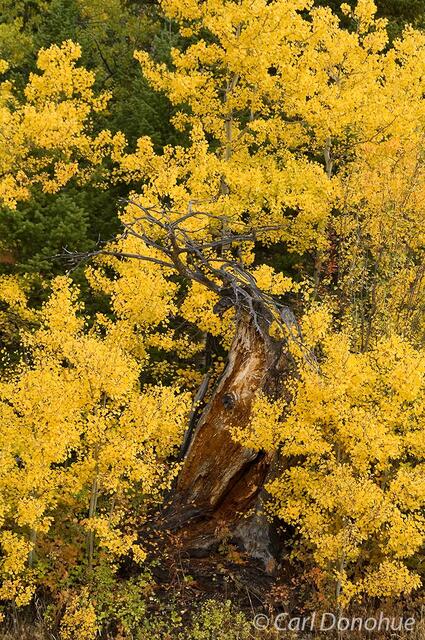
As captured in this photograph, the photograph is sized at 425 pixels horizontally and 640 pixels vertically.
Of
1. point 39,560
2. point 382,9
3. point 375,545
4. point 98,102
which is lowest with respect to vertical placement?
point 39,560

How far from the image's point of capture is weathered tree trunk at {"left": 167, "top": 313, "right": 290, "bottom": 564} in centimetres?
1167

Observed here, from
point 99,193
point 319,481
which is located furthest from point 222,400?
point 99,193

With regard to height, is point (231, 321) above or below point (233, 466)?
above

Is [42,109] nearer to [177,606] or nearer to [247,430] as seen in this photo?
[247,430]

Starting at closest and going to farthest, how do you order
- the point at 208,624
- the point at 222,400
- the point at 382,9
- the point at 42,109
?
the point at 208,624
the point at 222,400
the point at 42,109
the point at 382,9

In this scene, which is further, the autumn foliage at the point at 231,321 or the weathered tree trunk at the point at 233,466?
the weathered tree trunk at the point at 233,466

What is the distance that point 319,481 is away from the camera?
1040cm

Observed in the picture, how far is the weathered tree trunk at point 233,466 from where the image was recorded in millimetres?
11672

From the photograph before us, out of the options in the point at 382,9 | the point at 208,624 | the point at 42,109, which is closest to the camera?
the point at 208,624

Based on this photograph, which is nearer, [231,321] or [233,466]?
[233,466]

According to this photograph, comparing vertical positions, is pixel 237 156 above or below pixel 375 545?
above

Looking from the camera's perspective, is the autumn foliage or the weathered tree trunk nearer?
the autumn foliage

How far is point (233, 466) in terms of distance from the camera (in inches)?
469

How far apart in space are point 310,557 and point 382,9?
57.3 feet
